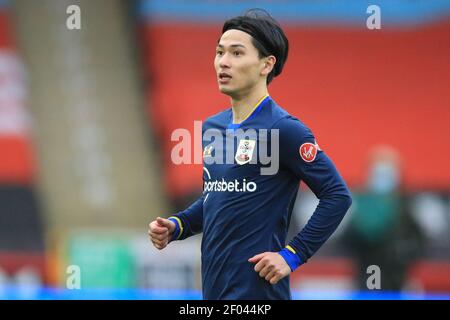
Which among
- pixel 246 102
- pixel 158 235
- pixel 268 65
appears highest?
pixel 268 65

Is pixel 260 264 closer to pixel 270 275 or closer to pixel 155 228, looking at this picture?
pixel 270 275

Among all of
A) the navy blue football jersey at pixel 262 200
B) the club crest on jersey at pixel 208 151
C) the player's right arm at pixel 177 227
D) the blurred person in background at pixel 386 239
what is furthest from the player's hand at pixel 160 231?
the blurred person in background at pixel 386 239

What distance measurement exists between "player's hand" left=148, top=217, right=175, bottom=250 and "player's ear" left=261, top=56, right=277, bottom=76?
2.23ft

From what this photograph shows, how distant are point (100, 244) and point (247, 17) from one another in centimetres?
638

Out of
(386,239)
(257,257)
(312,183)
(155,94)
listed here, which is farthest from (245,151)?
(155,94)

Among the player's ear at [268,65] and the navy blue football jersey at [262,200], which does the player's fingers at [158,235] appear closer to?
the navy blue football jersey at [262,200]

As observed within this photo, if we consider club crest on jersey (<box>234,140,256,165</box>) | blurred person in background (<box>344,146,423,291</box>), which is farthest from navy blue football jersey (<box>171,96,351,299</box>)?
blurred person in background (<box>344,146,423,291</box>)

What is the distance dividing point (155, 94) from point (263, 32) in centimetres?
830

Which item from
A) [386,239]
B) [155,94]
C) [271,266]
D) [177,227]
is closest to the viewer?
[271,266]

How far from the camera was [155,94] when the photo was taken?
11867mm

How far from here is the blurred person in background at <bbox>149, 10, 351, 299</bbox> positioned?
3492 mm

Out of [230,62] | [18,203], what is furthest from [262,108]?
[18,203]

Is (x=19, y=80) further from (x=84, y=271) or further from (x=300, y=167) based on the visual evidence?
(x=300, y=167)

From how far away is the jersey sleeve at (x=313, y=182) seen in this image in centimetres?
349
